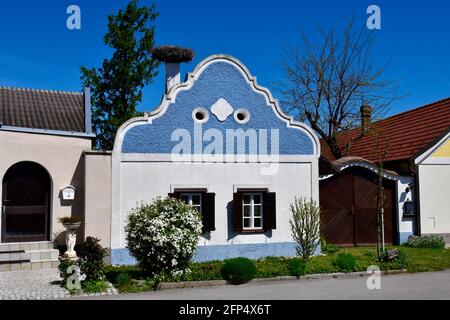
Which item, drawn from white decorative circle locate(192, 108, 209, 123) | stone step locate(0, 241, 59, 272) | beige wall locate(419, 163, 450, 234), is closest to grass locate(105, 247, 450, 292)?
stone step locate(0, 241, 59, 272)

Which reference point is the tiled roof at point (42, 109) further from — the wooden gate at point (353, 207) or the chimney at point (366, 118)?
the chimney at point (366, 118)

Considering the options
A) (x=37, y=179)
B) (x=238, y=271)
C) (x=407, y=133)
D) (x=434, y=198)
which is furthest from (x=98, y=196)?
(x=407, y=133)

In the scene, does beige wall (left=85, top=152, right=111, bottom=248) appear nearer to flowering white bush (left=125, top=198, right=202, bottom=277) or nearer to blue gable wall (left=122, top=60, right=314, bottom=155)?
blue gable wall (left=122, top=60, right=314, bottom=155)

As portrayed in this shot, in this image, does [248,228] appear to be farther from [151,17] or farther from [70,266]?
[151,17]

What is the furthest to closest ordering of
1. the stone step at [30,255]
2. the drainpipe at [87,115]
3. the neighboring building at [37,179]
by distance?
the drainpipe at [87,115] < the neighboring building at [37,179] < the stone step at [30,255]

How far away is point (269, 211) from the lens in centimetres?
1512

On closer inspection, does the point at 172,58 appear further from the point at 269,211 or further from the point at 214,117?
the point at 269,211

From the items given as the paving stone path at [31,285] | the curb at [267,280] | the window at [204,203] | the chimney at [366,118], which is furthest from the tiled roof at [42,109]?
the chimney at [366,118]

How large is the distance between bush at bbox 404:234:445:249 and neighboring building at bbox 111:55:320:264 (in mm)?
4918

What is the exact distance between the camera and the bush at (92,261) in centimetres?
1112

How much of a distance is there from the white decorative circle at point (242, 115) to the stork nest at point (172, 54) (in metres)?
2.88

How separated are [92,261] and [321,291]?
18.1 ft

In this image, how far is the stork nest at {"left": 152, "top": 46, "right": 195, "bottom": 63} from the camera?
15.9 metres
